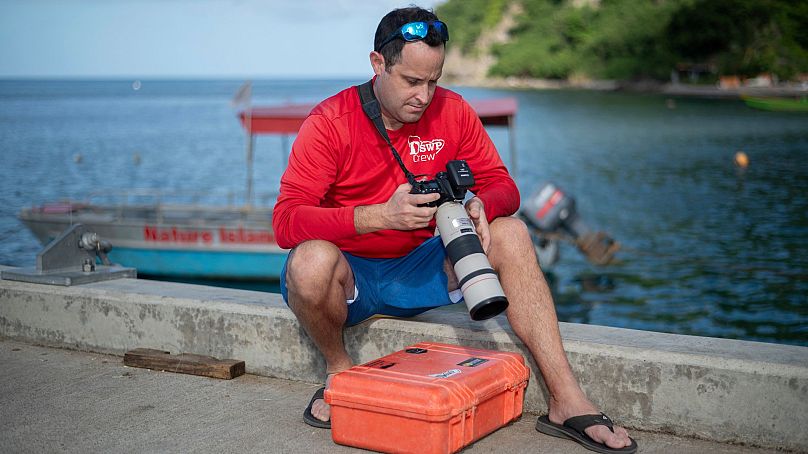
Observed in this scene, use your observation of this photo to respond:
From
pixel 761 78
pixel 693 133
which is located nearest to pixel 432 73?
pixel 693 133

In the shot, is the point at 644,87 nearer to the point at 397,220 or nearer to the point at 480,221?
the point at 480,221

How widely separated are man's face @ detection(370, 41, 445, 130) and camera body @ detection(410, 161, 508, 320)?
13.4 inches

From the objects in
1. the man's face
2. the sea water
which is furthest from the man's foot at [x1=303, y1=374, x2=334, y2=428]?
the sea water

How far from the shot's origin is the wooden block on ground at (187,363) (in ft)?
14.8

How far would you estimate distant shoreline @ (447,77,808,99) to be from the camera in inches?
3223

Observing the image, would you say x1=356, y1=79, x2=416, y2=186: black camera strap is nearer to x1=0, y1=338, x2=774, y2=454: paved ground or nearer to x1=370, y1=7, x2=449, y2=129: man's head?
x1=370, y1=7, x2=449, y2=129: man's head

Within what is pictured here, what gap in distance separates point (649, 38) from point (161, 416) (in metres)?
115

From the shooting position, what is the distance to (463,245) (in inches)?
142

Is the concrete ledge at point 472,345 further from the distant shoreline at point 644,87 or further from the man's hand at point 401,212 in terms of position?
the distant shoreline at point 644,87

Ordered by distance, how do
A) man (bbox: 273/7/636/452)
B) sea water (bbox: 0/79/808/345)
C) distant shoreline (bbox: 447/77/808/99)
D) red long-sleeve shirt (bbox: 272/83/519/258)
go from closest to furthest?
man (bbox: 273/7/636/452) < red long-sleeve shirt (bbox: 272/83/519/258) < sea water (bbox: 0/79/808/345) < distant shoreline (bbox: 447/77/808/99)

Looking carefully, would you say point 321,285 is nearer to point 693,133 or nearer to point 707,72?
point 693,133

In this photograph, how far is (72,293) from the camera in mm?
5027

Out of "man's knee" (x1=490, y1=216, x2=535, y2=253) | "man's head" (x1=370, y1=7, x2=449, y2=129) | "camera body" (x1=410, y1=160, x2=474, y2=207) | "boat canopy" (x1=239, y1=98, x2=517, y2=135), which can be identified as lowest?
"man's knee" (x1=490, y1=216, x2=535, y2=253)

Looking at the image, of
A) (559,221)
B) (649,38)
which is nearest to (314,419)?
(559,221)
